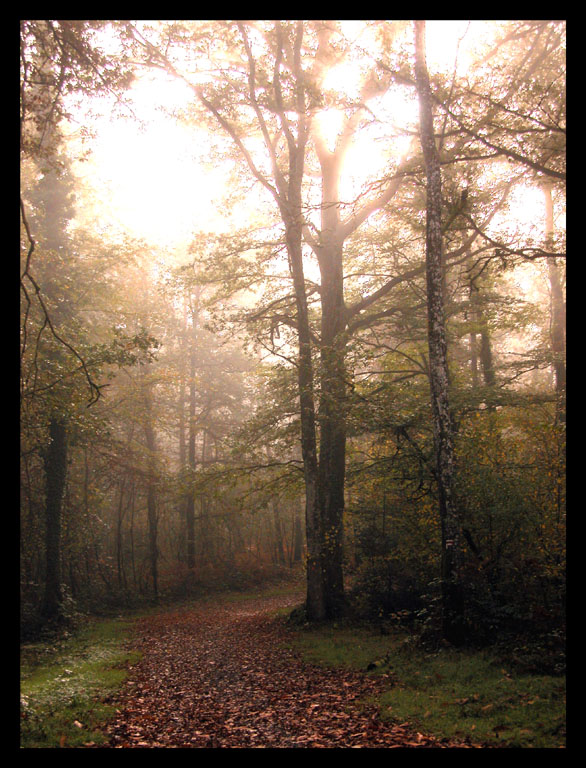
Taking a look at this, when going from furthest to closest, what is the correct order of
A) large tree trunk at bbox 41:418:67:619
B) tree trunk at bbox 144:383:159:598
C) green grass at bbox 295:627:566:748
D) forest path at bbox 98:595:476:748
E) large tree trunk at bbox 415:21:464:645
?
tree trunk at bbox 144:383:159:598 → large tree trunk at bbox 41:418:67:619 → large tree trunk at bbox 415:21:464:645 → forest path at bbox 98:595:476:748 → green grass at bbox 295:627:566:748

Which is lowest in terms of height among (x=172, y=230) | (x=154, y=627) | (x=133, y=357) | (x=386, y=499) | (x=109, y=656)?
(x=154, y=627)

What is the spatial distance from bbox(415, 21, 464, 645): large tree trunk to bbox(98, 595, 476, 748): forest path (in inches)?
69.5

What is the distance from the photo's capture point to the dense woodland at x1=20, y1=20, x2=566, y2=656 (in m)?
9.09

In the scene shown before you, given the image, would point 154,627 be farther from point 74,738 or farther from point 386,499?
point 74,738

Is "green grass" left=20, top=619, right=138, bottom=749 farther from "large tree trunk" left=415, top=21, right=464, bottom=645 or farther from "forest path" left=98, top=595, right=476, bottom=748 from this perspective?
"large tree trunk" left=415, top=21, right=464, bottom=645

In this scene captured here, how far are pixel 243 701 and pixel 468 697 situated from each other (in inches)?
127

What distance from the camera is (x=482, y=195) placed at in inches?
488

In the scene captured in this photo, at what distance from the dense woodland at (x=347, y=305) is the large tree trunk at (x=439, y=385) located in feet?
0.11

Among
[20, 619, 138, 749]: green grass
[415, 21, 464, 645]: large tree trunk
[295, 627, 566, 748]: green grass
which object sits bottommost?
[20, 619, 138, 749]: green grass

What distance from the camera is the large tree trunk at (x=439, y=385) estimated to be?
8727 millimetres

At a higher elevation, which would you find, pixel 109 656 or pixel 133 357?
pixel 133 357

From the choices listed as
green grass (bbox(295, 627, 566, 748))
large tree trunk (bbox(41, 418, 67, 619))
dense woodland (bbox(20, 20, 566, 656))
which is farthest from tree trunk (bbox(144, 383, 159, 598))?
green grass (bbox(295, 627, 566, 748))

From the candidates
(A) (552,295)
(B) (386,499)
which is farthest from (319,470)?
(A) (552,295)
